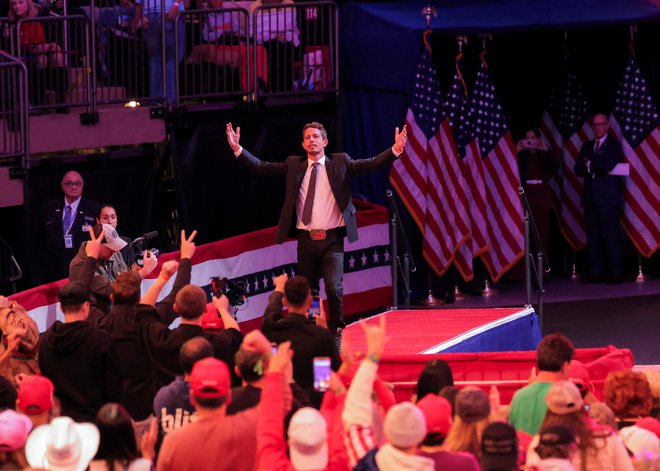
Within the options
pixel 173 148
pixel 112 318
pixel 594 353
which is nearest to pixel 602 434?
pixel 112 318

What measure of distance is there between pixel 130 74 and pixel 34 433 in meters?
9.12

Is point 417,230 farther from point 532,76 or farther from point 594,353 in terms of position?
point 594,353

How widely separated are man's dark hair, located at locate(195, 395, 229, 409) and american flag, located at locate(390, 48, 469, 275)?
392 inches

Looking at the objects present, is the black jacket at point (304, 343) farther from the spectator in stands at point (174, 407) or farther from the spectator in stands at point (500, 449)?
the spectator in stands at point (500, 449)

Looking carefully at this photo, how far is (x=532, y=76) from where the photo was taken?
64.1 ft

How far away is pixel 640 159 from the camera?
18.5 m

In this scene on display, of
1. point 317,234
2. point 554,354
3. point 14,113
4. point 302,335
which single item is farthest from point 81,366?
point 14,113

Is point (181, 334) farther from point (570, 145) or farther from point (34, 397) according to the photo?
point (570, 145)

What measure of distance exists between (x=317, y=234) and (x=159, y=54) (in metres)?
3.07

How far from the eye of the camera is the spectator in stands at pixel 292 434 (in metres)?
6.58

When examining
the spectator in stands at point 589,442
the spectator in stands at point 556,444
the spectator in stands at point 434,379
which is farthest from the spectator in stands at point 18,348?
the spectator in stands at point 556,444

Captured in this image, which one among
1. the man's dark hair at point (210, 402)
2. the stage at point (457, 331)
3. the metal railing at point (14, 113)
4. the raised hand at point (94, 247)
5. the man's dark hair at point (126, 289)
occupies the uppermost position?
the metal railing at point (14, 113)

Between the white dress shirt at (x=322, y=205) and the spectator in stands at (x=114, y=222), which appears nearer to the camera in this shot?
the spectator in stands at (x=114, y=222)

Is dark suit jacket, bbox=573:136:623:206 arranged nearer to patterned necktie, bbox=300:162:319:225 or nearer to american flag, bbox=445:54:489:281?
american flag, bbox=445:54:489:281
